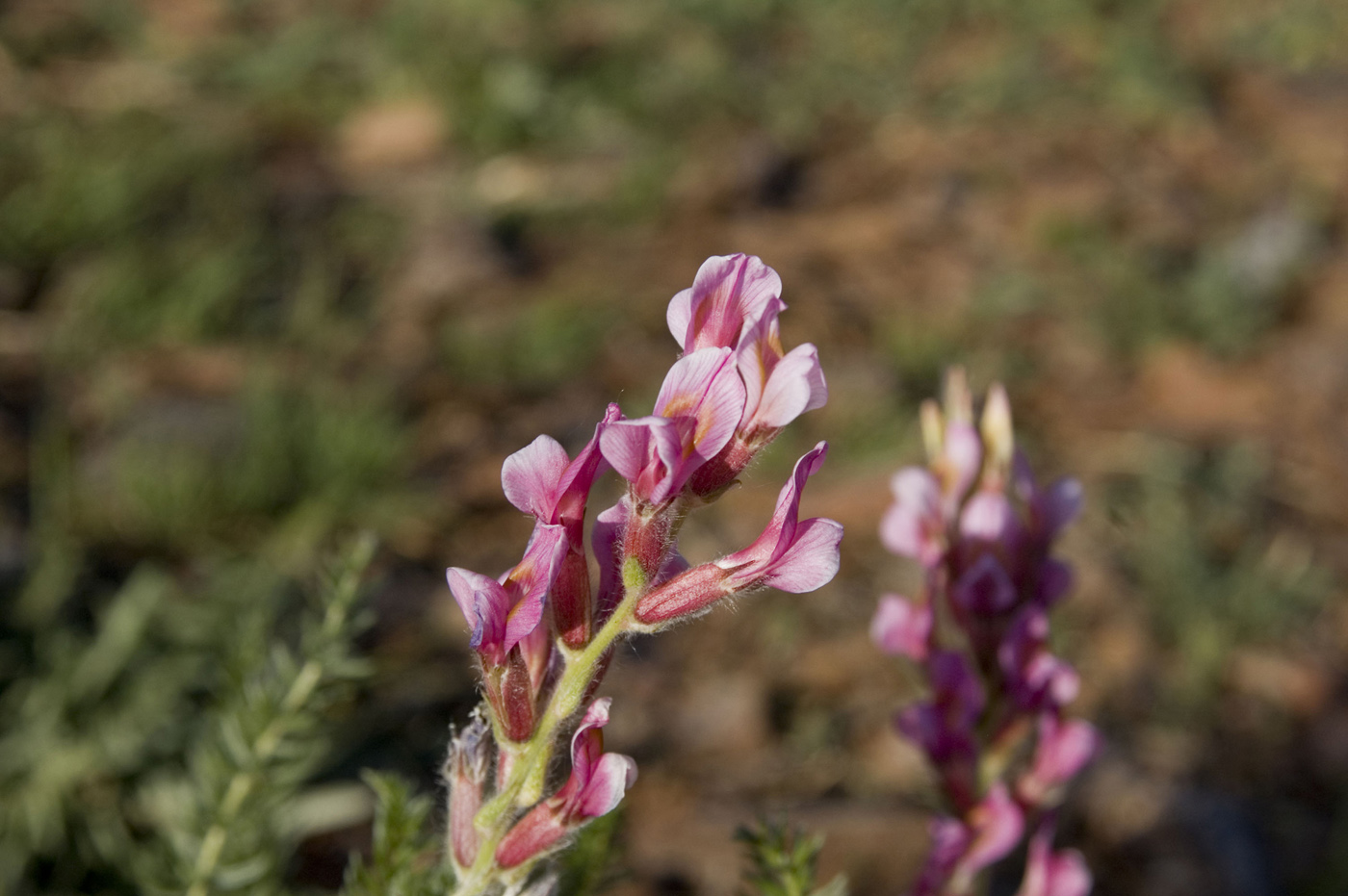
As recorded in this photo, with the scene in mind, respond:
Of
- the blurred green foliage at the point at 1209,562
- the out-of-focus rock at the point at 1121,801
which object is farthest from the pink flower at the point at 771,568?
the blurred green foliage at the point at 1209,562

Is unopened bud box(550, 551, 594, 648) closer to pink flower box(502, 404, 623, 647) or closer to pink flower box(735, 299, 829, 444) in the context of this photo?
pink flower box(502, 404, 623, 647)

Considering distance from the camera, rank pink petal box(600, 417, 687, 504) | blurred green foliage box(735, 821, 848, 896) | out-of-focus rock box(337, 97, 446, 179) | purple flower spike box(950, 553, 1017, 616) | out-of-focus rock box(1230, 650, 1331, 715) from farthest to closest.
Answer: out-of-focus rock box(337, 97, 446, 179), out-of-focus rock box(1230, 650, 1331, 715), purple flower spike box(950, 553, 1017, 616), blurred green foliage box(735, 821, 848, 896), pink petal box(600, 417, 687, 504)

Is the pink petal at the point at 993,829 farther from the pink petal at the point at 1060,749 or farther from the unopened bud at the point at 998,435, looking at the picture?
the unopened bud at the point at 998,435

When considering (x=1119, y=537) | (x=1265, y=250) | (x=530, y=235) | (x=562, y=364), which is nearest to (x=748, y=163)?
(x=530, y=235)

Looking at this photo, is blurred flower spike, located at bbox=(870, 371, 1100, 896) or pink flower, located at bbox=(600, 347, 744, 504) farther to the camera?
blurred flower spike, located at bbox=(870, 371, 1100, 896)

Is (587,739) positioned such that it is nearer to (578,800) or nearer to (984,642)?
(578,800)

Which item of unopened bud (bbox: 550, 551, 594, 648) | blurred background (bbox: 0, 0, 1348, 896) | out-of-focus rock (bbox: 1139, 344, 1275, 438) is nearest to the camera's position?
unopened bud (bbox: 550, 551, 594, 648)

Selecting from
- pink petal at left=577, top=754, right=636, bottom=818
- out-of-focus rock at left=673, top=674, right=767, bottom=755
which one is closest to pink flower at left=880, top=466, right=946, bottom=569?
pink petal at left=577, top=754, right=636, bottom=818

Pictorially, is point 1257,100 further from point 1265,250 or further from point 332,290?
point 332,290
